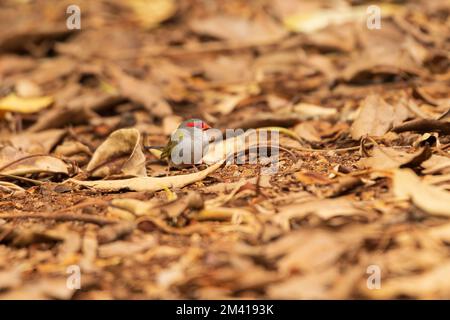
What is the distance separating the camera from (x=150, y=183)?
378 cm

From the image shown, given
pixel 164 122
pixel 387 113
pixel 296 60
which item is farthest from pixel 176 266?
pixel 296 60

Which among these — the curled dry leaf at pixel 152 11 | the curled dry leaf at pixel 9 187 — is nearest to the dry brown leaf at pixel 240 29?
the curled dry leaf at pixel 152 11

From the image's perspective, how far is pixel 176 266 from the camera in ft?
9.23

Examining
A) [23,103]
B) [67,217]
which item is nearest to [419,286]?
[67,217]

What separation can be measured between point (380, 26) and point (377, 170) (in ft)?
11.8

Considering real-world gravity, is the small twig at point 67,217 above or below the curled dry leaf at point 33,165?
below

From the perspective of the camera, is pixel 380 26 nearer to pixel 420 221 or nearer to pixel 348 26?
pixel 348 26

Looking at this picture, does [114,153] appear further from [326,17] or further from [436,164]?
[326,17]

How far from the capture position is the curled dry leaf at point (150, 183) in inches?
148

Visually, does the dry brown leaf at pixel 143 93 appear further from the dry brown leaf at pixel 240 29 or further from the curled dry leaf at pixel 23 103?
the dry brown leaf at pixel 240 29

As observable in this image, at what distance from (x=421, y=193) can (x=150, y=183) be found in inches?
59.5

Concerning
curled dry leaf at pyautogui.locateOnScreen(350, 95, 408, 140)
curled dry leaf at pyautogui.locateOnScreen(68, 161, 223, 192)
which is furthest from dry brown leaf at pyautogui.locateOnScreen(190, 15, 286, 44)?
curled dry leaf at pyautogui.locateOnScreen(68, 161, 223, 192)

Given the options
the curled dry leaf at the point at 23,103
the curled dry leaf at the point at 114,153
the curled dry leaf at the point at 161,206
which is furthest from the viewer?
the curled dry leaf at the point at 23,103

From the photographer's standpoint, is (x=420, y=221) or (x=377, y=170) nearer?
(x=420, y=221)
